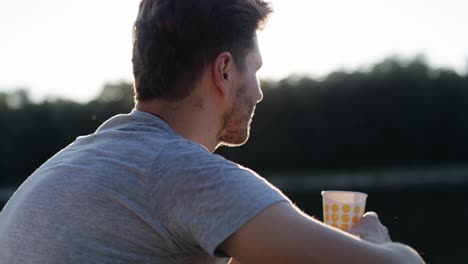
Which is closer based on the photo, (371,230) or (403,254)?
(403,254)

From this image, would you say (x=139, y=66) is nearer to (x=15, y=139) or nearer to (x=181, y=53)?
(x=181, y=53)

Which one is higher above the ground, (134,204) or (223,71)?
(223,71)

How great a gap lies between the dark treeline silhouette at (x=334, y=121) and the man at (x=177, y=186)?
14.8m

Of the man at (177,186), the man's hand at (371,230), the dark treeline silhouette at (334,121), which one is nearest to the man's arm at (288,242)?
the man at (177,186)

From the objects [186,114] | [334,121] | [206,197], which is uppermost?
[186,114]

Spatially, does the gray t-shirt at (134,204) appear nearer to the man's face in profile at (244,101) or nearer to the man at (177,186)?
the man at (177,186)

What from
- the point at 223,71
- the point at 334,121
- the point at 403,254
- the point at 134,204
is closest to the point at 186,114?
the point at 223,71

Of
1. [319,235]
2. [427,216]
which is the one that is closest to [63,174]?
[319,235]

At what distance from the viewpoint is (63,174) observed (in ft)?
5.43

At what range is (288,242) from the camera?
4.74 feet

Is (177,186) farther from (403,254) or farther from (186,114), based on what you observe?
(403,254)

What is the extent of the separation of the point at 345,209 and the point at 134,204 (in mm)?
636

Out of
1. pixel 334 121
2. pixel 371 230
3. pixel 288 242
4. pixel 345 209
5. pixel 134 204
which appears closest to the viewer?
pixel 288 242

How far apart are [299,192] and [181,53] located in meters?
14.2
